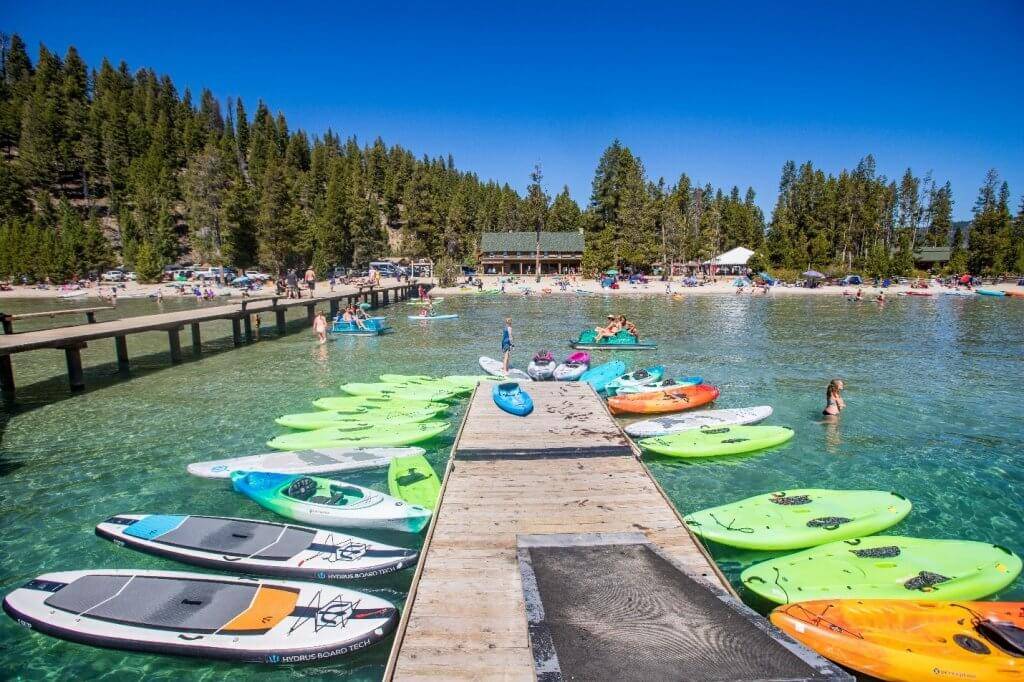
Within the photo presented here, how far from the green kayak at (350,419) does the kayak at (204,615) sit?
266 inches

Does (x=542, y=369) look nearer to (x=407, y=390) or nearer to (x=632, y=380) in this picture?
(x=632, y=380)

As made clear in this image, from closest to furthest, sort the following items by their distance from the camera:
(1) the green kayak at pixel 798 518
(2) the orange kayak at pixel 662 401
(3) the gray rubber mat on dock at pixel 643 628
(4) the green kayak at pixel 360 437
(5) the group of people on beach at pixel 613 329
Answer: (3) the gray rubber mat on dock at pixel 643 628 < (1) the green kayak at pixel 798 518 < (4) the green kayak at pixel 360 437 < (2) the orange kayak at pixel 662 401 < (5) the group of people on beach at pixel 613 329

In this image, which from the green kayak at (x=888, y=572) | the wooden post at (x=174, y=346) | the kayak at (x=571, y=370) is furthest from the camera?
the wooden post at (x=174, y=346)

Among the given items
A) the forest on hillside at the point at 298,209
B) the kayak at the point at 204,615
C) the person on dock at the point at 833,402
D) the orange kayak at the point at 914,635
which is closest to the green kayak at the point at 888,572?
the orange kayak at the point at 914,635

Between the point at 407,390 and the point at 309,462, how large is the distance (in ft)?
18.5

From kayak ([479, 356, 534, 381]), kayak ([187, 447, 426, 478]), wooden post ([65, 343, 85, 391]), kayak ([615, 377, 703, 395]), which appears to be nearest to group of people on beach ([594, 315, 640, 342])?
kayak ([479, 356, 534, 381])

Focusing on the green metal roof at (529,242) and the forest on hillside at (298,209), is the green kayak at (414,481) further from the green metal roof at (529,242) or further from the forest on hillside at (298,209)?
the green metal roof at (529,242)

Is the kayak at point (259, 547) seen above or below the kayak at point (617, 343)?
below

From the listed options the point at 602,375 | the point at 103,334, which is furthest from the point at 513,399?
the point at 103,334

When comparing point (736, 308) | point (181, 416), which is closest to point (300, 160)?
point (736, 308)

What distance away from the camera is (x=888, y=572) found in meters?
6.67

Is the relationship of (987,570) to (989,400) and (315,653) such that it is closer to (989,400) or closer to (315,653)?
(315,653)

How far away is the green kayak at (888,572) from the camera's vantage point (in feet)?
20.7

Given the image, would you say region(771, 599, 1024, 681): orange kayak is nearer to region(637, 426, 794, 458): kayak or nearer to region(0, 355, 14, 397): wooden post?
region(637, 426, 794, 458): kayak
